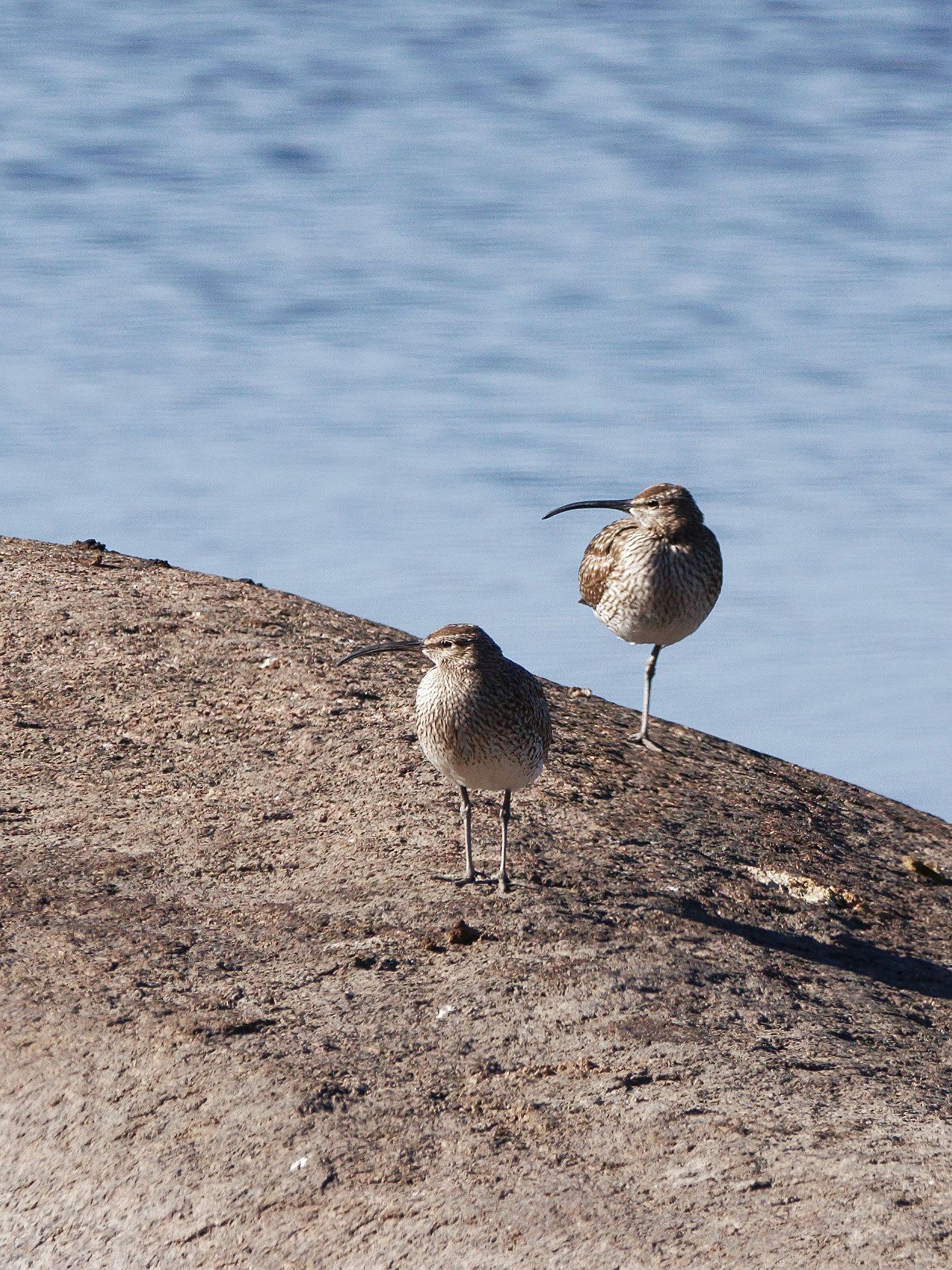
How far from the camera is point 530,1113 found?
242 inches

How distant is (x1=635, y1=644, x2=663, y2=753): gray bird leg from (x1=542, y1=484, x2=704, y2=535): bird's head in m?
0.90

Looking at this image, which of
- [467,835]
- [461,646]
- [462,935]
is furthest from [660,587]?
[462,935]

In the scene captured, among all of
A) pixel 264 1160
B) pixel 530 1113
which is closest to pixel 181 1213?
pixel 264 1160

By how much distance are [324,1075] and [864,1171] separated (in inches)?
84.1

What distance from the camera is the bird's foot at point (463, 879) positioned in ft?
26.8

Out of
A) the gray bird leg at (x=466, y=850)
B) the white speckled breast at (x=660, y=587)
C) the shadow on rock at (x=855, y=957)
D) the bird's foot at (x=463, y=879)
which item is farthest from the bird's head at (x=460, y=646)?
the white speckled breast at (x=660, y=587)

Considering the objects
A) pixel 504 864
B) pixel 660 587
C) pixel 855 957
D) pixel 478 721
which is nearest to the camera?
pixel 478 721

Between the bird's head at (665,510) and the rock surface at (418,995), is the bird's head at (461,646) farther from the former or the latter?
the bird's head at (665,510)

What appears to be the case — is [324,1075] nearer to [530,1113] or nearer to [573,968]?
[530,1113]

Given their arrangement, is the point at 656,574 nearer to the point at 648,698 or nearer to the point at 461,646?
the point at 648,698

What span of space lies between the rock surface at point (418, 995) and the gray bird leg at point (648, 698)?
27cm

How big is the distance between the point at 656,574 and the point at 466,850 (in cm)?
342

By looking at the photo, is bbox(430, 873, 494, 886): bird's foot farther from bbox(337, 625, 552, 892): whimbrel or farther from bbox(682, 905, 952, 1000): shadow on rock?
bbox(682, 905, 952, 1000): shadow on rock

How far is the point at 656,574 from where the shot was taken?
436 inches
